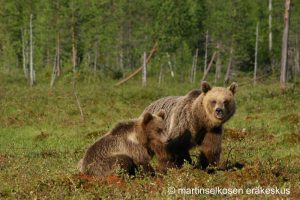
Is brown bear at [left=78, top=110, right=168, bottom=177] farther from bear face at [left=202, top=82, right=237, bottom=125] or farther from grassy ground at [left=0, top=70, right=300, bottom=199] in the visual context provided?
bear face at [left=202, top=82, right=237, bottom=125]

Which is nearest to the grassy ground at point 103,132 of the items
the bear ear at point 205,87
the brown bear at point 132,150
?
the brown bear at point 132,150

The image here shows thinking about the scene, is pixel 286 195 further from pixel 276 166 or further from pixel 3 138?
pixel 3 138

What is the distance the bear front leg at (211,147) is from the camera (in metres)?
10.5

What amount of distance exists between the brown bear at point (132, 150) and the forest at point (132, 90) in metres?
0.36

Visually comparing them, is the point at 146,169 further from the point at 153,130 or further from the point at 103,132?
the point at 103,132

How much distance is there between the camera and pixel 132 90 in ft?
112

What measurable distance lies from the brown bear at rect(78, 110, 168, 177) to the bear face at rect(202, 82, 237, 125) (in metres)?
1.00

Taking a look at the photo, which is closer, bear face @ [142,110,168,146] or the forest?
the forest

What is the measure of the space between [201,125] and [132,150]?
1.56 meters

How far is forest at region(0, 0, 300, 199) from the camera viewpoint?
952cm

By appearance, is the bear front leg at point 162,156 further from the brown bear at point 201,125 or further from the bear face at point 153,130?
the brown bear at point 201,125

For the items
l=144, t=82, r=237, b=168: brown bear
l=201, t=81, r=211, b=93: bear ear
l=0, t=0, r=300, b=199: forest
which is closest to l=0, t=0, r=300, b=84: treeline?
l=0, t=0, r=300, b=199: forest

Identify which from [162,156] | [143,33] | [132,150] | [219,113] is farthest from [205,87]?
[143,33]

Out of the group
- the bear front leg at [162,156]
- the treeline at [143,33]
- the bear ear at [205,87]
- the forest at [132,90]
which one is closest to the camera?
the forest at [132,90]
